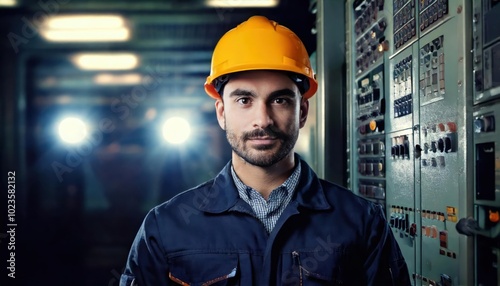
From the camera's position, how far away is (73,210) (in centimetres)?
443

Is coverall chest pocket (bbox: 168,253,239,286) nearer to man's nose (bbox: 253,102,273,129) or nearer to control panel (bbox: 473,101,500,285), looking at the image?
man's nose (bbox: 253,102,273,129)

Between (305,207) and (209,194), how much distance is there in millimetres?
346

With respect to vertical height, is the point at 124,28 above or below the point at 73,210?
above

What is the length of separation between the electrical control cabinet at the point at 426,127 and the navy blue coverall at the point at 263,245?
11.6 inches

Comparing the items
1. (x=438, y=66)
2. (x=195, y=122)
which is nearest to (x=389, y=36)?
(x=438, y=66)

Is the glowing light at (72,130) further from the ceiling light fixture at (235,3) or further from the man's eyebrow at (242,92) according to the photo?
the man's eyebrow at (242,92)

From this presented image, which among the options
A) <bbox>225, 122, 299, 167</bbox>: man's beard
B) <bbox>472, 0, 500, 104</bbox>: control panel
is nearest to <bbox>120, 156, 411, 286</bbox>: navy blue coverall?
<bbox>225, 122, 299, 167</bbox>: man's beard

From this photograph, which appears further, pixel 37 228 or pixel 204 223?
pixel 37 228

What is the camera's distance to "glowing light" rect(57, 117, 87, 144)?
4.40 metres

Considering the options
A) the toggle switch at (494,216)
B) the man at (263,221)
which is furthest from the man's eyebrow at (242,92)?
the toggle switch at (494,216)

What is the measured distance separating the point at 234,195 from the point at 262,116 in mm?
296

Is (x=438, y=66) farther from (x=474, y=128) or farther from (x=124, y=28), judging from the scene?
(x=124, y=28)

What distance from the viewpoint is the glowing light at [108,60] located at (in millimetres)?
4398

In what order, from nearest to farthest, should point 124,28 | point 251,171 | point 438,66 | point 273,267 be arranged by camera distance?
point 273,267 < point 251,171 < point 438,66 < point 124,28
